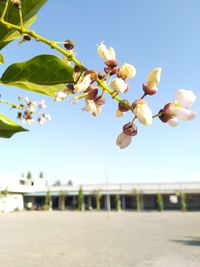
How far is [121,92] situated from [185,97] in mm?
116

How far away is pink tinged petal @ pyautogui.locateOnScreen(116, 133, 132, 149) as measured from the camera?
26.3 inches

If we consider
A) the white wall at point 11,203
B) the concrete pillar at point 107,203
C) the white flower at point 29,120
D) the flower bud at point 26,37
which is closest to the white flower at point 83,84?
the flower bud at point 26,37

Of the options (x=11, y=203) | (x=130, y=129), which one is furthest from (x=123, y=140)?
(x=11, y=203)

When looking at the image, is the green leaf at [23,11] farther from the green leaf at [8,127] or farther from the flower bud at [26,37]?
the green leaf at [8,127]

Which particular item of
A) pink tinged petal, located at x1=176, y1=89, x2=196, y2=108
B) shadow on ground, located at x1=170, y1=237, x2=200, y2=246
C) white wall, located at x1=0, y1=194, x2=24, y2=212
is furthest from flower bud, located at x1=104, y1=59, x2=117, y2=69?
white wall, located at x1=0, y1=194, x2=24, y2=212

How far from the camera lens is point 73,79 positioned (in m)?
0.66

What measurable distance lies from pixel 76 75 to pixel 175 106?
196mm

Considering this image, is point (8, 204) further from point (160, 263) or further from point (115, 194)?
point (160, 263)

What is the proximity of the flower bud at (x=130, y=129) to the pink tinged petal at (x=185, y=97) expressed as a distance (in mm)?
105

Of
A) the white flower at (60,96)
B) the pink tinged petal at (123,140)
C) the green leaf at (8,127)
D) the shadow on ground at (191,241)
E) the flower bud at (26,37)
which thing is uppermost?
the flower bud at (26,37)

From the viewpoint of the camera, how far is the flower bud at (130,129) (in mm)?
672

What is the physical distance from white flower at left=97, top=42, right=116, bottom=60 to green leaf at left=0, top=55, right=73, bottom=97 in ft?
0.25

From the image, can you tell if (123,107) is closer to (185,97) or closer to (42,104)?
(185,97)

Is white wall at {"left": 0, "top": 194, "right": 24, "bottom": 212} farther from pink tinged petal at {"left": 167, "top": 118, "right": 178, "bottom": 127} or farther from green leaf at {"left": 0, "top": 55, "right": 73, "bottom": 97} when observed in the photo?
pink tinged petal at {"left": 167, "top": 118, "right": 178, "bottom": 127}
